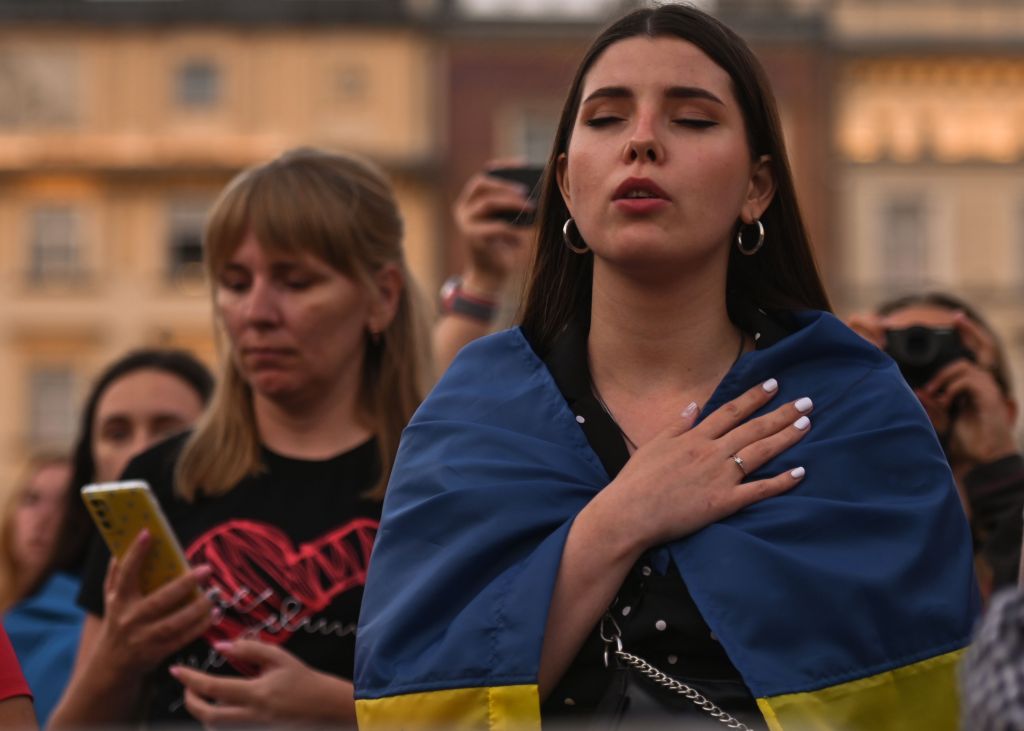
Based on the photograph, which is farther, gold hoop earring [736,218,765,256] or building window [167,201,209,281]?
building window [167,201,209,281]

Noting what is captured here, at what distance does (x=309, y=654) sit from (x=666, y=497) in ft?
3.54

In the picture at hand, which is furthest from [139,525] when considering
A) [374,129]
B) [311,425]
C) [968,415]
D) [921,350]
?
[374,129]

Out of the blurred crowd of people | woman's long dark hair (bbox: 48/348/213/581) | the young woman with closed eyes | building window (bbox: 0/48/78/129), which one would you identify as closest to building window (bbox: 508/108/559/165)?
building window (bbox: 0/48/78/129)

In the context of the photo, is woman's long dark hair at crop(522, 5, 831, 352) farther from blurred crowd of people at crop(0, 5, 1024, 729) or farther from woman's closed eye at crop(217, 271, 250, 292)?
woman's closed eye at crop(217, 271, 250, 292)

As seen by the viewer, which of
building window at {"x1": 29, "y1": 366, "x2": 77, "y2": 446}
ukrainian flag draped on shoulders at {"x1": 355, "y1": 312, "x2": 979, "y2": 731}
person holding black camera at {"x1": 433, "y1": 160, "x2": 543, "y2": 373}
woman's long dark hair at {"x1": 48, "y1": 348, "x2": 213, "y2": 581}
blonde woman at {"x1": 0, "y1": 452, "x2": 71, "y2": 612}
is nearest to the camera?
ukrainian flag draped on shoulders at {"x1": 355, "y1": 312, "x2": 979, "y2": 731}

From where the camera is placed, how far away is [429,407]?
2146 mm

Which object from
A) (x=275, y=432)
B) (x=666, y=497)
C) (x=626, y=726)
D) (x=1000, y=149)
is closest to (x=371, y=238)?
(x=275, y=432)

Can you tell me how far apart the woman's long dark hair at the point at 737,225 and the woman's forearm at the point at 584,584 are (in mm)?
428

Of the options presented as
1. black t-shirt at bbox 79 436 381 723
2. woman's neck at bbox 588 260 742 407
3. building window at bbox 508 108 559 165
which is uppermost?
woman's neck at bbox 588 260 742 407

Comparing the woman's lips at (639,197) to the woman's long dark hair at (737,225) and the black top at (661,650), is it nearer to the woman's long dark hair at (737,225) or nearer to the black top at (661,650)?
the woman's long dark hair at (737,225)

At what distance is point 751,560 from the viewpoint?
1.89 m

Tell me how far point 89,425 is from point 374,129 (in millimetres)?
23410

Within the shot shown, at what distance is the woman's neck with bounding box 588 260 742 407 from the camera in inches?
84.7

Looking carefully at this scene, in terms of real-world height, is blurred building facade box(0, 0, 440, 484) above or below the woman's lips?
below
